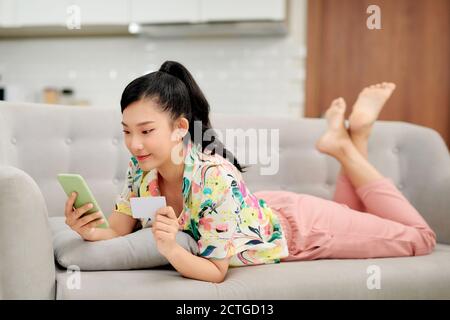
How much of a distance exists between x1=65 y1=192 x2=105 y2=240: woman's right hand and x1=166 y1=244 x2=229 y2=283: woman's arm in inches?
8.1

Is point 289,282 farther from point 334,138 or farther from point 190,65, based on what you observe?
point 190,65

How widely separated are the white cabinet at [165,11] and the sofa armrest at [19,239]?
6.00 feet

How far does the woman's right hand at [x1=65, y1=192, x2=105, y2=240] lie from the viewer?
1055mm

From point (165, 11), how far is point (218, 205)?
1.83 metres

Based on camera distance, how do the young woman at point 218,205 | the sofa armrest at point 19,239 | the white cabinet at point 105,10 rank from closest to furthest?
the sofa armrest at point 19,239, the young woman at point 218,205, the white cabinet at point 105,10

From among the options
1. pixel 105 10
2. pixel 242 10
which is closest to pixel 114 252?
pixel 242 10

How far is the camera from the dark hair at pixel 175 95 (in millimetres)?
1052

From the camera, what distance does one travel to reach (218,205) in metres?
1.07

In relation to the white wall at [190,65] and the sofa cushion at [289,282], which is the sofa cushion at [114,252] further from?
the white wall at [190,65]

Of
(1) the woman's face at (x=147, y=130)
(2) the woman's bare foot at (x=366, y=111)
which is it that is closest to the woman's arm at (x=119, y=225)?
(1) the woman's face at (x=147, y=130)

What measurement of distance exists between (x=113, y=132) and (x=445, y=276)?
43.7 inches
